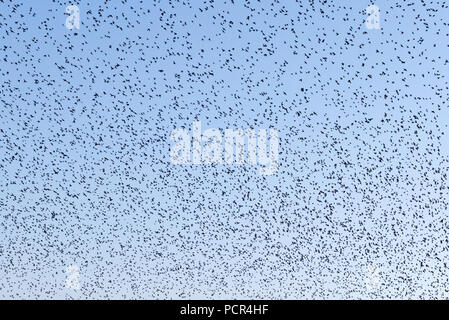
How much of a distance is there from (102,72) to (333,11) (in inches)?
46.9

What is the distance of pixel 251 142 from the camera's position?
4.05 meters

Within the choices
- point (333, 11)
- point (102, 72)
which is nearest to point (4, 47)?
point (102, 72)

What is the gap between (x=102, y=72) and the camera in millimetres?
4102
